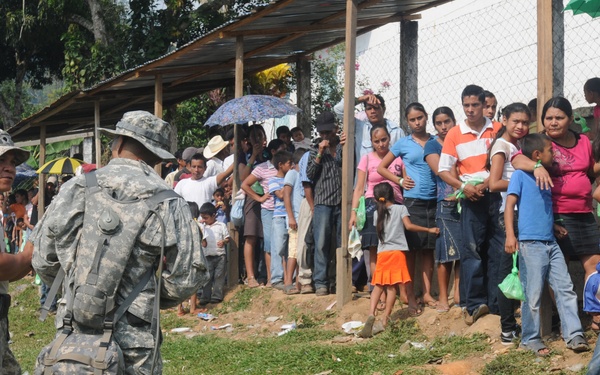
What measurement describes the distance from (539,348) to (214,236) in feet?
21.5

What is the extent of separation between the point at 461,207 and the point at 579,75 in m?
4.09

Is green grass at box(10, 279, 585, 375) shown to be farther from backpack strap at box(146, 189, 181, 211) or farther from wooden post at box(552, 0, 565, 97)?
backpack strap at box(146, 189, 181, 211)

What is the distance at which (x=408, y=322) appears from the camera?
958 cm

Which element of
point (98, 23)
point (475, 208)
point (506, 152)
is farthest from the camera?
point (98, 23)

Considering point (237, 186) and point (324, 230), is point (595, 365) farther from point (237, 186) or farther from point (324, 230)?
point (237, 186)

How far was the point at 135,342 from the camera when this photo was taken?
16.9ft

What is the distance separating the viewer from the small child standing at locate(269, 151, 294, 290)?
1255 cm

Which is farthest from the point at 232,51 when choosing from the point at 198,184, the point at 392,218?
the point at 392,218

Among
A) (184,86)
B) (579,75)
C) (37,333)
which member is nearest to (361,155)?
(579,75)

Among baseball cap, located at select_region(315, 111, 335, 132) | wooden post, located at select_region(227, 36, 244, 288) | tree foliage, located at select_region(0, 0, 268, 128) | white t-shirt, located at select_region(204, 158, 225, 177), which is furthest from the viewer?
tree foliage, located at select_region(0, 0, 268, 128)

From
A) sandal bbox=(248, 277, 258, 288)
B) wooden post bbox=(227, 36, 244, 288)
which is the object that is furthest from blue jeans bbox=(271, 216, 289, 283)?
wooden post bbox=(227, 36, 244, 288)

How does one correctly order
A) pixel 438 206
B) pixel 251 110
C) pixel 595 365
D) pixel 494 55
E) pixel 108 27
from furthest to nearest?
1. pixel 108 27
2. pixel 251 110
3. pixel 494 55
4. pixel 438 206
5. pixel 595 365

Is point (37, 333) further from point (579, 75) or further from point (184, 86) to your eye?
point (579, 75)

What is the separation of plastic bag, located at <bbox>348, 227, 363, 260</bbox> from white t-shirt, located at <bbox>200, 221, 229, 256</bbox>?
10.6 ft
